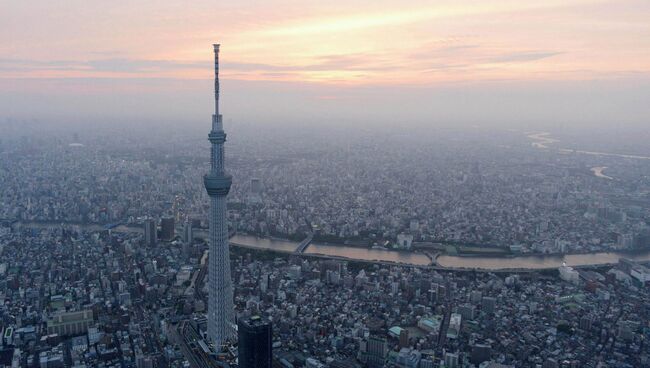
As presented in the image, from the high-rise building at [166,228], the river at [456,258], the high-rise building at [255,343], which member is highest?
the high-rise building at [255,343]

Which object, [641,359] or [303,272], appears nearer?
[641,359]

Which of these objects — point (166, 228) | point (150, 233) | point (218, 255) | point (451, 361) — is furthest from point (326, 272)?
point (166, 228)

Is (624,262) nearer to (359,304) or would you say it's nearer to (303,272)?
(359,304)

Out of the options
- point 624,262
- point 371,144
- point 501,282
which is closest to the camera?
point 501,282

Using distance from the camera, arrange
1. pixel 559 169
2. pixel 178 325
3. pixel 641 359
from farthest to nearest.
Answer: pixel 559 169 < pixel 178 325 < pixel 641 359

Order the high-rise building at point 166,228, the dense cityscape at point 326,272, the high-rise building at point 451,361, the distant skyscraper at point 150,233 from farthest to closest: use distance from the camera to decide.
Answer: the high-rise building at point 166,228, the distant skyscraper at point 150,233, the dense cityscape at point 326,272, the high-rise building at point 451,361

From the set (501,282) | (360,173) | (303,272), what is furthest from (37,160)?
(501,282)

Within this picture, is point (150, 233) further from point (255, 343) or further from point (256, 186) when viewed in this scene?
point (255, 343)

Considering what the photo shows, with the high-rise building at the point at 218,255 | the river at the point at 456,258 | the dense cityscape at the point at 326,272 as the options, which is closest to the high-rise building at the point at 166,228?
the dense cityscape at the point at 326,272

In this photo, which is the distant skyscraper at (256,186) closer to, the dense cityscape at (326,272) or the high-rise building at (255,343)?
the dense cityscape at (326,272)
